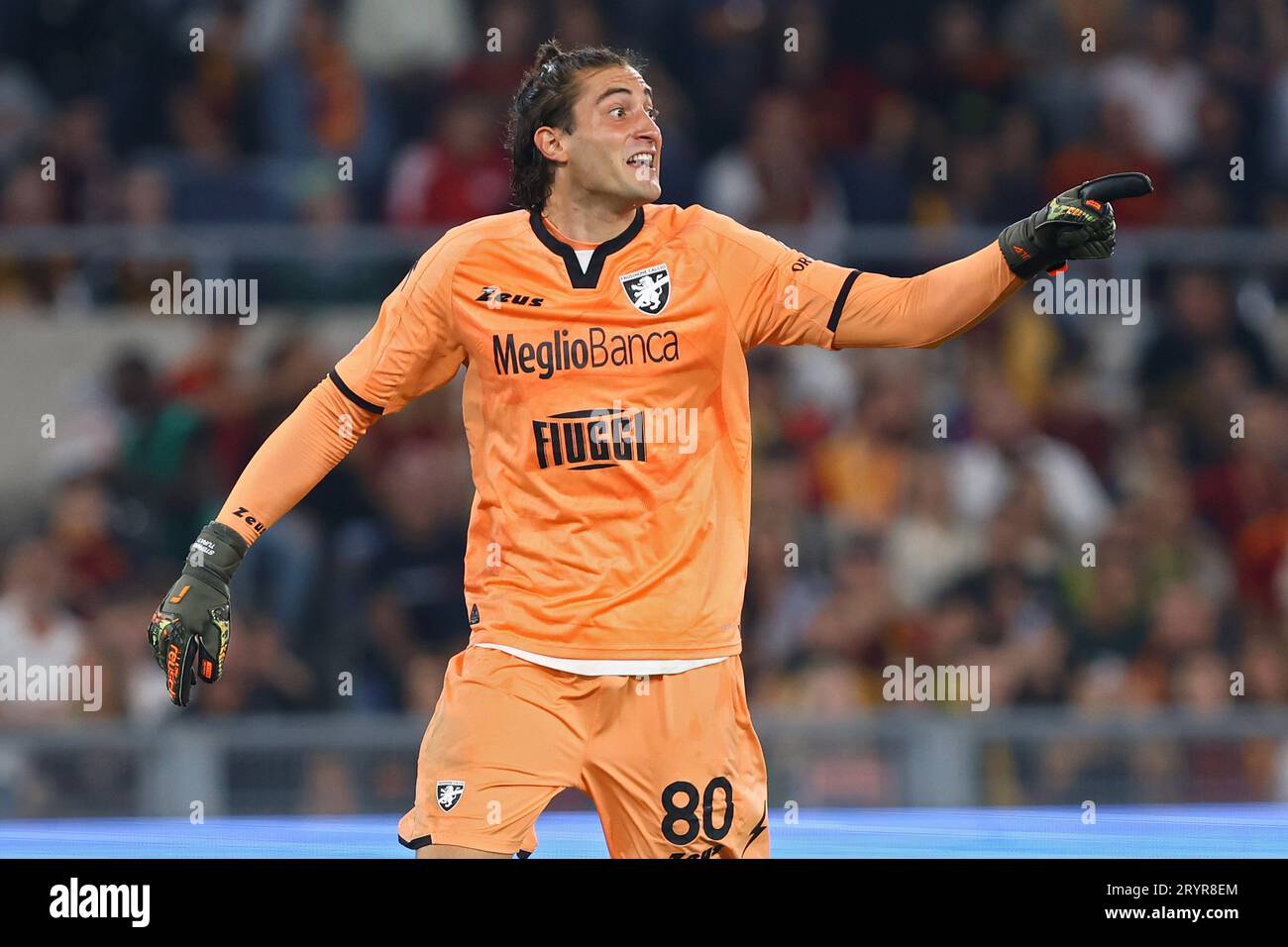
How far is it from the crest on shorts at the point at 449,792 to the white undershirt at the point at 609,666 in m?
0.33

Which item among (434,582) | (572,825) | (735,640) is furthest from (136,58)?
(735,640)

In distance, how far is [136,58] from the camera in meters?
11.0

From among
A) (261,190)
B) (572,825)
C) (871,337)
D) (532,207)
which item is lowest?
(572,825)

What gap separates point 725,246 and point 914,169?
590 centimetres

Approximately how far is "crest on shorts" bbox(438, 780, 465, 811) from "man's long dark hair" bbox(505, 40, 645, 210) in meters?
1.42

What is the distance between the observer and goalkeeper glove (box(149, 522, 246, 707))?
500 centimetres

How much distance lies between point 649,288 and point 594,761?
111 cm

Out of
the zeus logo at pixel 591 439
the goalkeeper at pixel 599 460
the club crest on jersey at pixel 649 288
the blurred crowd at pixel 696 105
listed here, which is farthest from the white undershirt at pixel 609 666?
the blurred crowd at pixel 696 105

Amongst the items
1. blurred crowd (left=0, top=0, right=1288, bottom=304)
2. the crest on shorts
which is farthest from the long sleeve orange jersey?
blurred crowd (left=0, top=0, right=1288, bottom=304)

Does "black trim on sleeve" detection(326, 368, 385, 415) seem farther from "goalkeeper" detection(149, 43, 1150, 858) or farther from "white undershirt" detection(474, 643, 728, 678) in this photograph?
"white undershirt" detection(474, 643, 728, 678)

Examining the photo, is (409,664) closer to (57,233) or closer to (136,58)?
(57,233)

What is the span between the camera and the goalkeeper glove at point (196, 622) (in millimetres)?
4996

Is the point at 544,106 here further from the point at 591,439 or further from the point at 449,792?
the point at 449,792

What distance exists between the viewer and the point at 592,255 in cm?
523
